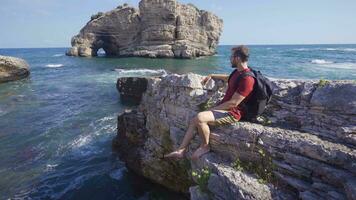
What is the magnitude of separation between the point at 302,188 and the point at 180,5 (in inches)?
2773

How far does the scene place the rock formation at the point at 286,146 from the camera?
5.56 m

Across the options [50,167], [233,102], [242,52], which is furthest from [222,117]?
[50,167]

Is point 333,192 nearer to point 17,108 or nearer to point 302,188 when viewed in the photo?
point 302,188

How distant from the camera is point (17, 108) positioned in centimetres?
2266

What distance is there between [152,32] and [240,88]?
6557 cm

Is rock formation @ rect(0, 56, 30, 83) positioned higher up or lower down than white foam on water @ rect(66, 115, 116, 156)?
higher up

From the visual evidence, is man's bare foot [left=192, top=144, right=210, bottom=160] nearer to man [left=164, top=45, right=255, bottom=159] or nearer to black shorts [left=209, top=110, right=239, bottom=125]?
man [left=164, top=45, right=255, bottom=159]

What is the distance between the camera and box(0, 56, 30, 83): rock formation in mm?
35375

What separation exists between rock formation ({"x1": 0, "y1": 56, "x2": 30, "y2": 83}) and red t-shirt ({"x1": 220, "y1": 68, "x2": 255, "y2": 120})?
3511 centimetres

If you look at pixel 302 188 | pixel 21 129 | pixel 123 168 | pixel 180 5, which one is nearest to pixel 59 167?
pixel 123 168

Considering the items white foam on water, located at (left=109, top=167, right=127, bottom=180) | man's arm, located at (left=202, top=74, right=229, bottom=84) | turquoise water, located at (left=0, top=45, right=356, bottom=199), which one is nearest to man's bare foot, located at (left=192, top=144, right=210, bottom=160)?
man's arm, located at (left=202, top=74, right=229, bottom=84)

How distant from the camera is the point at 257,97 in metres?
7.08

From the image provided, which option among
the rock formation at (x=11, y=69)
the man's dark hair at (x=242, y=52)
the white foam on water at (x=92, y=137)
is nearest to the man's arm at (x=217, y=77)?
the man's dark hair at (x=242, y=52)

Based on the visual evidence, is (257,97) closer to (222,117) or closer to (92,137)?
(222,117)
